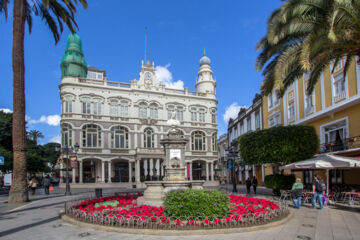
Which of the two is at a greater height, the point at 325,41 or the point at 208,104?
the point at 208,104

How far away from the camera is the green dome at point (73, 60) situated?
4200cm

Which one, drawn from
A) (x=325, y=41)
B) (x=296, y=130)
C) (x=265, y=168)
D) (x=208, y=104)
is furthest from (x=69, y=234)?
(x=208, y=104)

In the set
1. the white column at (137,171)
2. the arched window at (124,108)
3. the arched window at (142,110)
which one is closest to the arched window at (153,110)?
the arched window at (142,110)

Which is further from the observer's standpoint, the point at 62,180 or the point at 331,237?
the point at 62,180

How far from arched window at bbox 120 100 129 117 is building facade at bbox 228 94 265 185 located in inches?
628

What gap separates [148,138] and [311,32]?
33.3 m

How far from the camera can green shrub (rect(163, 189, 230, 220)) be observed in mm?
8578

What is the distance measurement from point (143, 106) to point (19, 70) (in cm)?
2602

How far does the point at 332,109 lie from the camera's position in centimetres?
2164

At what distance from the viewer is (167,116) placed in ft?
145

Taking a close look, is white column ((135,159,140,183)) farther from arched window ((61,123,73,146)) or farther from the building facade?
the building facade

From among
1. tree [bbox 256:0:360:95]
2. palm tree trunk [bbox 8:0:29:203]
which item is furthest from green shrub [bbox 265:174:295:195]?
palm tree trunk [bbox 8:0:29:203]

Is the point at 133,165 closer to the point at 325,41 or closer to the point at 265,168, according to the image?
the point at 265,168

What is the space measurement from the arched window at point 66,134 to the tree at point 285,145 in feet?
86.7
